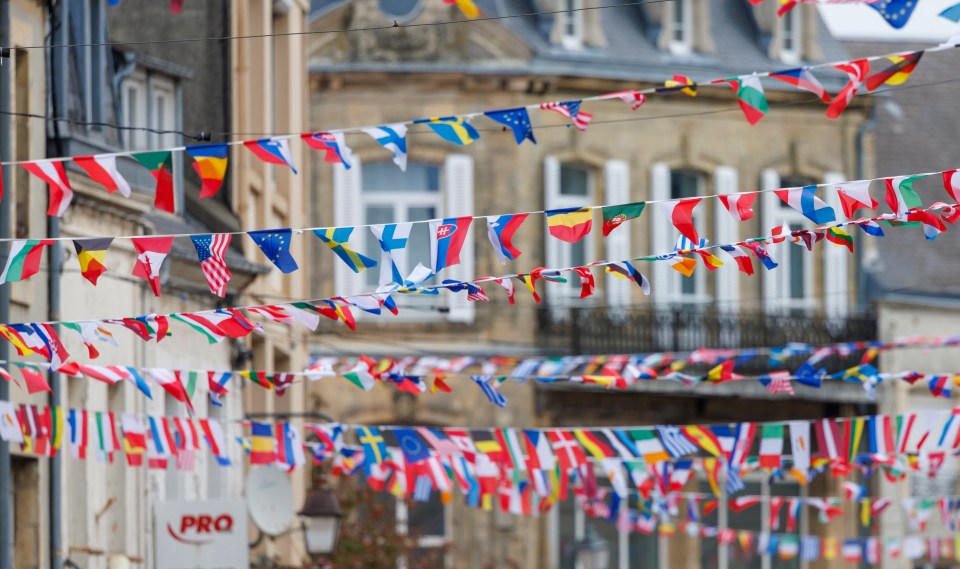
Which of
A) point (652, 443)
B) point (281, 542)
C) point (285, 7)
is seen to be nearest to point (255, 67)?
point (285, 7)

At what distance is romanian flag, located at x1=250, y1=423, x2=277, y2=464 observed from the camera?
17.5 m

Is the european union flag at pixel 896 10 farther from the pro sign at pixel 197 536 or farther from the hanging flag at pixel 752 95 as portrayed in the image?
the pro sign at pixel 197 536

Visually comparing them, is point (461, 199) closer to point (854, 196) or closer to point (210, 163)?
point (210, 163)

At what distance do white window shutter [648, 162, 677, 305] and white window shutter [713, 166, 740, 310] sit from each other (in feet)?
2.28

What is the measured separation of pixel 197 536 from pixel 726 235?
1705 centimetres

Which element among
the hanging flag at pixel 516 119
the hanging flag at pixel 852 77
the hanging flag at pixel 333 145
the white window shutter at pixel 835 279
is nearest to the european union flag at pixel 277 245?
the hanging flag at pixel 333 145

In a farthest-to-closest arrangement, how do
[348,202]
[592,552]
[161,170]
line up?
[348,202]
[592,552]
[161,170]

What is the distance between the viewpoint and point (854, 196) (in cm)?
1270

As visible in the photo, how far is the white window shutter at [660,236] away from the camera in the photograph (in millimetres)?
33094

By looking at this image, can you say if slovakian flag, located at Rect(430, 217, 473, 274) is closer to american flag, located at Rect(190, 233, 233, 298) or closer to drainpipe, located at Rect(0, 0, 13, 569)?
american flag, located at Rect(190, 233, 233, 298)

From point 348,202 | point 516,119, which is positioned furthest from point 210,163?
point 348,202

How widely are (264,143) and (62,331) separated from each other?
3.94 meters

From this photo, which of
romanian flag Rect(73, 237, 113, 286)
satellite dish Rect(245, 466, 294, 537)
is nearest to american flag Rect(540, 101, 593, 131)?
romanian flag Rect(73, 237, 113, 286)

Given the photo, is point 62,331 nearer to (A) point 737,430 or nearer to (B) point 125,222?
(B) point 125,222
